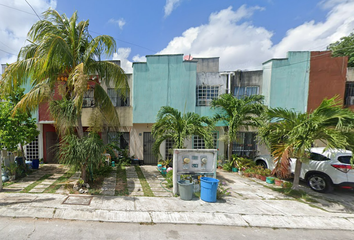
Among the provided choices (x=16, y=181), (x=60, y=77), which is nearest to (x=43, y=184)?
(x=16, y=181)

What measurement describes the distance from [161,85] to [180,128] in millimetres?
3874

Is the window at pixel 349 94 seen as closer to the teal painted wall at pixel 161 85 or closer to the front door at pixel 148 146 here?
the teal painted wall at pixel 161 85

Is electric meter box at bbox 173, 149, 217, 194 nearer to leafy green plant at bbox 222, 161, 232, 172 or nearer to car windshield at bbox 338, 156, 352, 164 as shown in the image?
leafy green plant at bbox 222, 161, 232, 172

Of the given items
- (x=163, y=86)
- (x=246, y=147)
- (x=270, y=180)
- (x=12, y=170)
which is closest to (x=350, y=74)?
(x=246, y=147)

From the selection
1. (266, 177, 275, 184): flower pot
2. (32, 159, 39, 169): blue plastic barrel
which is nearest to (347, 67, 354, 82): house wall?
(266, 177, 275, 184): flower pot

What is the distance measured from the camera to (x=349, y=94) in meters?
11.0

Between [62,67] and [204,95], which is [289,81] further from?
[62,67]

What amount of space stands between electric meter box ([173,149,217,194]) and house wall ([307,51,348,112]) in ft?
30.0

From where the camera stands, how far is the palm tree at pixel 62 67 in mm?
6066

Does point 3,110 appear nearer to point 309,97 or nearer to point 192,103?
point 192,103

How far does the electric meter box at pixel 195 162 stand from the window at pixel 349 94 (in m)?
11.1

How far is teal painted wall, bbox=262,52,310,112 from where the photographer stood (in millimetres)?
10640

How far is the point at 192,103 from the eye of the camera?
1071 centimetres

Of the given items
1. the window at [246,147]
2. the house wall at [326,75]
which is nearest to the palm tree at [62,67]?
the window at [246,147]
